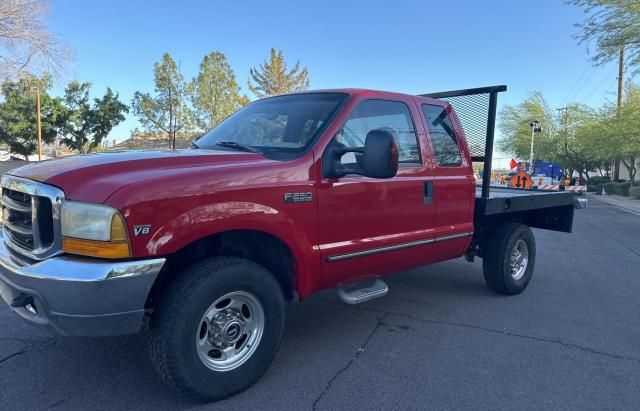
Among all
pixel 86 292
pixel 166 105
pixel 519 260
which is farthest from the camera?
pixel 166 105

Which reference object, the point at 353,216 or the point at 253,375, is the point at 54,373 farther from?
the point at 353,216

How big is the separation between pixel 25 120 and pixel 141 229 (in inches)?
1387

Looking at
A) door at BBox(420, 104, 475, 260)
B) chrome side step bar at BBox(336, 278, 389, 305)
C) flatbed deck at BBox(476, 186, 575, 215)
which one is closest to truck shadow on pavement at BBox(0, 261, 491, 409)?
chrome side step bar at BBox(336, 278, 389, 305)

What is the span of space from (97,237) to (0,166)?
27762 mm

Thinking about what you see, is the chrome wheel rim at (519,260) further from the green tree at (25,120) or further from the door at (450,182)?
the green tree at (25,120)

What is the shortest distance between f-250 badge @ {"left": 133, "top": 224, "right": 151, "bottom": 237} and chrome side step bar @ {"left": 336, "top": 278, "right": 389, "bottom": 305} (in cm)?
163

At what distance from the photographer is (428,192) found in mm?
4125

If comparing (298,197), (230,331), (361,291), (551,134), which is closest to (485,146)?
(361,291)

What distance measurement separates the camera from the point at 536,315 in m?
4.79

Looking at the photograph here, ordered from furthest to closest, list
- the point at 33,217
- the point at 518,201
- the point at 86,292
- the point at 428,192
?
the point at 518,201
the point at 428,192
the point at 33,217
the point at 86,292

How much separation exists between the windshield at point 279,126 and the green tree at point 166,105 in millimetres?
26757

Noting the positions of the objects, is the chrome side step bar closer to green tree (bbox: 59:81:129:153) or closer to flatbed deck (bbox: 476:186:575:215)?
flatbed deck (bbox: 476:186:575:215)

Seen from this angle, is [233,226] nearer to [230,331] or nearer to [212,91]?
[230,331]

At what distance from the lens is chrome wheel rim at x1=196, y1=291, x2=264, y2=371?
2.90 metres
